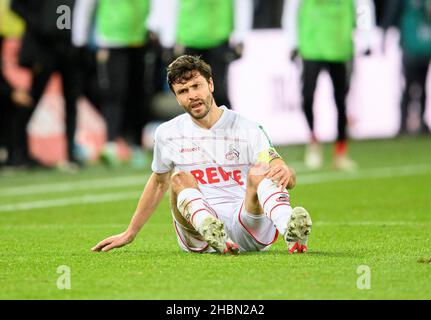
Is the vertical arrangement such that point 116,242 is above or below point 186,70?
below

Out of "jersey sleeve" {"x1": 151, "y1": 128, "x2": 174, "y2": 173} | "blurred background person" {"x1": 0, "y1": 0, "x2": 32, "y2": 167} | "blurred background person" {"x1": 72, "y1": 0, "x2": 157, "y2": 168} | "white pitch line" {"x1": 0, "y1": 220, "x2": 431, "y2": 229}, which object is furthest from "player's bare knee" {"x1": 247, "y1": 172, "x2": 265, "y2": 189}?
"blurred background person" {"x1": 0, "y1": 0, "x2": 32, "y2": 167}

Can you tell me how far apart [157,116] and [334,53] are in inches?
147

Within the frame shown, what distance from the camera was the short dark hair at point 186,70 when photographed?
25.5ft

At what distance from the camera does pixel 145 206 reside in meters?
8.02

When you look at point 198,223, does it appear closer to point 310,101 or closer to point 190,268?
point 190,268

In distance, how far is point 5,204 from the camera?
1255 centimetres

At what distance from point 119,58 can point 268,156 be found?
891cm

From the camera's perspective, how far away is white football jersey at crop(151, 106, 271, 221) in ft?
26.2

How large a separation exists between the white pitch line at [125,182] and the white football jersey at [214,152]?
4.19 metres

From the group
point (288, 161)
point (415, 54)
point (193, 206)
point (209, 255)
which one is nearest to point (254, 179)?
point (193, 206)

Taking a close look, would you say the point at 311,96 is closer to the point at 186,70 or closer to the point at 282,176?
the point at 186,70

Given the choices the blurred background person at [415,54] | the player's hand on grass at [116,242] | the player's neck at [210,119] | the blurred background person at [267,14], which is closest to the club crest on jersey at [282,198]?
the player's neck at [210,119]

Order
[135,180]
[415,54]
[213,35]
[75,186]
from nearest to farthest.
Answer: [75,186], [135,180], [213,35], [415,54]

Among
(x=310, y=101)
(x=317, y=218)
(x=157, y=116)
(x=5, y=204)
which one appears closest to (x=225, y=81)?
(x=310, y=101)
